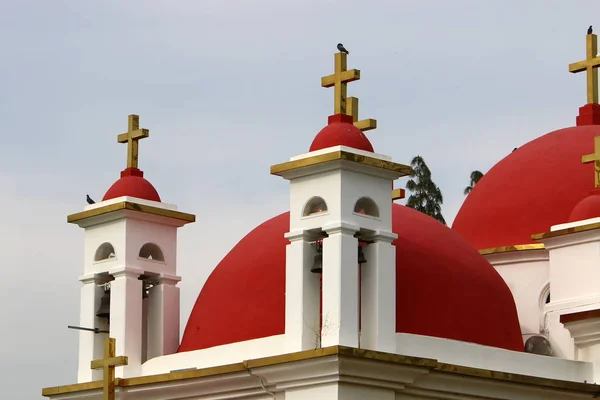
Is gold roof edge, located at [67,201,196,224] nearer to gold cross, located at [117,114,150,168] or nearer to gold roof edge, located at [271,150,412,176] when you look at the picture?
gold cross, located at [117,114,150,168]

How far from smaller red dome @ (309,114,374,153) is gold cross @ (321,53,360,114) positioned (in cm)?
35

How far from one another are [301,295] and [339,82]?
91.8 inches

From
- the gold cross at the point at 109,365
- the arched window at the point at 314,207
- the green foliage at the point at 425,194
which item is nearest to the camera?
the arched window at the point at 314,207

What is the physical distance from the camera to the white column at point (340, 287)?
16875 mm

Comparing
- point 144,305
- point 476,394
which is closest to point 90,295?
point 144,305

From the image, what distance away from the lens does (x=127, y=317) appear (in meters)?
19.3

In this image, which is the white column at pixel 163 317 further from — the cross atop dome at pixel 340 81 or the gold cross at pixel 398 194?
the cross atop dome at pixel 340 81

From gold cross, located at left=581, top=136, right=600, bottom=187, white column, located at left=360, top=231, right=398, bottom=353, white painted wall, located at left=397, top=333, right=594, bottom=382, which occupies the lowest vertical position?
white painted wall, located at left=397, top=333, right=594, bottom=382

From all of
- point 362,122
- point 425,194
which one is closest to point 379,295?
point 362,122

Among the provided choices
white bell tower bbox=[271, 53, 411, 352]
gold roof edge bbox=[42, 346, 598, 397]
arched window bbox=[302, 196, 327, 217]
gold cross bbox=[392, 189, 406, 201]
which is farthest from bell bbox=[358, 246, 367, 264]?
gold cross bbox=[392, 189, 406, 201]

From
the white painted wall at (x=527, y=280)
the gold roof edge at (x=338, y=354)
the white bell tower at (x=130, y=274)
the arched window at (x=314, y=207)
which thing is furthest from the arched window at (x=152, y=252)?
the white painted wall at (x=527, y=280)

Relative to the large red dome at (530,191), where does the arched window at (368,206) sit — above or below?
below

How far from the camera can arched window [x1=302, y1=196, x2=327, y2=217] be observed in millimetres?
17500

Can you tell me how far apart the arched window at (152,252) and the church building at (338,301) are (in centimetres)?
10
